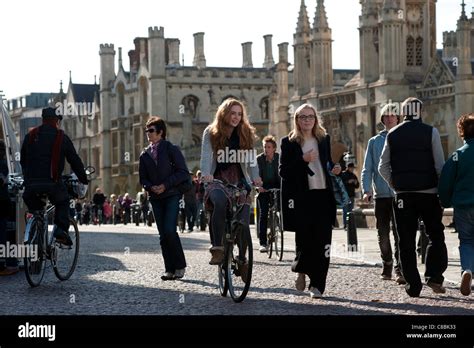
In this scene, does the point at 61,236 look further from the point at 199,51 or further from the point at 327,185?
the point at 199,51

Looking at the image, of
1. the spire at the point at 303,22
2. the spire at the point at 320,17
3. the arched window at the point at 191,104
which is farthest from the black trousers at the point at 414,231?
the arched window at the point at 191,104

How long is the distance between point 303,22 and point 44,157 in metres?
47.3

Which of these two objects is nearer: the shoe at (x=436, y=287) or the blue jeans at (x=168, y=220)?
the shoe at (x=436, y=287)

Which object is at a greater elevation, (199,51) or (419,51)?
(199,51)

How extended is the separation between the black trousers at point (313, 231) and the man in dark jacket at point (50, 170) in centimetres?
271

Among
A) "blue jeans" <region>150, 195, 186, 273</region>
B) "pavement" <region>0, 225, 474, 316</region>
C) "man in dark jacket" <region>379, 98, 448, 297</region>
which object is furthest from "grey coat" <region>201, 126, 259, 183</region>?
"blue jeans" <region>150, 195, 186, 273</region>

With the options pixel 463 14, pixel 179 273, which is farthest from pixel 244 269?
pixel 463 14

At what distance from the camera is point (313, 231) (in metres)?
11.7

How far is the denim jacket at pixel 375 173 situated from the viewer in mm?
13570

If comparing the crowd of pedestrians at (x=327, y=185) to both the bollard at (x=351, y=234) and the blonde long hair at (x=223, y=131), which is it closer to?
the blonde long hair at (x=223, y=131)

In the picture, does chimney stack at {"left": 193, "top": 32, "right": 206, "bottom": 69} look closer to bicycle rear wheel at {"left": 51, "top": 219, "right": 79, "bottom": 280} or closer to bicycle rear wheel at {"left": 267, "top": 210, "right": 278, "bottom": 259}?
bicycle rear wheel at {"left": 267, "top": 210, "right": 278, "bottom": 259}

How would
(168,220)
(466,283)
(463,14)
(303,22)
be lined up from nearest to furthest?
(466,283) < (168,220) < (463,14) < (303,22)

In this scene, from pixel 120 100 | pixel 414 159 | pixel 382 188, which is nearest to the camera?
pixel 414 159

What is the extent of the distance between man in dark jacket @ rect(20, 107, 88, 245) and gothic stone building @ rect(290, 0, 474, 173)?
3509cm
